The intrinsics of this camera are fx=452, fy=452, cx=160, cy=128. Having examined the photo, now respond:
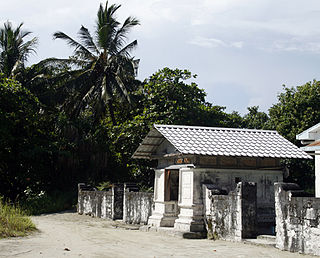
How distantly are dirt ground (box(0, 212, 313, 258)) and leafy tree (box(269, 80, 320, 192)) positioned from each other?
1239 cm

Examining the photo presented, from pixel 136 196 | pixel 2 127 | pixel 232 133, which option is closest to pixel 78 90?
pixel 2 127

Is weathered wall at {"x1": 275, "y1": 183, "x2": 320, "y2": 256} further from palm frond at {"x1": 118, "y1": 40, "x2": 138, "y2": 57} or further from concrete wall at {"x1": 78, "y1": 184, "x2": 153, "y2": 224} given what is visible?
palm frond at {"x1": 118, "y1": 40, "x2": 138, "y2": 57}

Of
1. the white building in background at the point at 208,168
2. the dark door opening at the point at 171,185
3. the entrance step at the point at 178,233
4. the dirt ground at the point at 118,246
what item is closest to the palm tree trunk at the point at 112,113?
the white building in background at the point at 208,168

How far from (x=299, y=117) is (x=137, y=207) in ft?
40.8

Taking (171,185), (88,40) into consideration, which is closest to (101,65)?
(88,40)

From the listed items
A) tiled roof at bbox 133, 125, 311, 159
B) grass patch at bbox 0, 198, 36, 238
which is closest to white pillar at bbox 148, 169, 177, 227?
tiled roof at bbox 133, 125, 311, 159

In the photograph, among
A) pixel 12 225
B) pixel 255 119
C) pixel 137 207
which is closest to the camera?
pixel 12 225

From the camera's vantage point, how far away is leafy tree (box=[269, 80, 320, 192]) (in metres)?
24.5

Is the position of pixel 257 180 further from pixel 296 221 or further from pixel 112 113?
pixel 112 113

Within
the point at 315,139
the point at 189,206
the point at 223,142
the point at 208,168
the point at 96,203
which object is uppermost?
the point at 223,142

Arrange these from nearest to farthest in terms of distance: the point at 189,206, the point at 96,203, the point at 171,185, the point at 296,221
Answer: the point at 296,221 < the point at 189,206 < the point at 171,185 < the point at 96,203

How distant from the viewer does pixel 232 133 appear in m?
16.8

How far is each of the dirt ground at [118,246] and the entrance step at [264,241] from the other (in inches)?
6.2

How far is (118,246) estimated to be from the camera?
1154 cm
